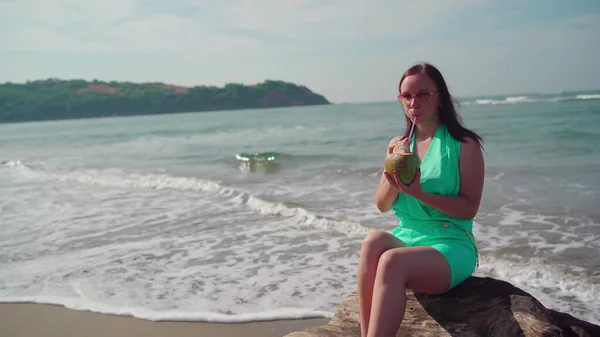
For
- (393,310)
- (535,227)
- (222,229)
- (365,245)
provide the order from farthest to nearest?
(222,229)
(535,227)
(365,245)
(393,310)

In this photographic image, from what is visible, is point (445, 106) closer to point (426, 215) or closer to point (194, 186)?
point (426, 215)

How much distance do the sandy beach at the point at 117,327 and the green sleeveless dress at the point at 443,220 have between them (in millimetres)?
2121

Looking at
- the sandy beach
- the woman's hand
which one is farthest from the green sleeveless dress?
the sandy beach

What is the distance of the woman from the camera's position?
3.00 m

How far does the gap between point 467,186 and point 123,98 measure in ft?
384

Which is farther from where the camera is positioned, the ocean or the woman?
the ocean

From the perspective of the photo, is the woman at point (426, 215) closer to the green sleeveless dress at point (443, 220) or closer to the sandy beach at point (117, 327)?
the green sleeveless dress at point (443, 220)

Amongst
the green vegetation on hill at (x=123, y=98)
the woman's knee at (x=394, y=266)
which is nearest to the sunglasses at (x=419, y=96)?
the woman's knee at (x=394, y=266)

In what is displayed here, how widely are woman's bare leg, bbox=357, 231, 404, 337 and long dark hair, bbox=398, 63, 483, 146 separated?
0.80 metres

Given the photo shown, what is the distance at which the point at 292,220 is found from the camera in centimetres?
973

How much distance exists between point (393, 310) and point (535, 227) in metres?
6.05

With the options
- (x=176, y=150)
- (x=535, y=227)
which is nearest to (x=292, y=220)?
(x=535, y=227)

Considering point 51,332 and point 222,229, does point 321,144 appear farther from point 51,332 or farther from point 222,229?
point 51,332

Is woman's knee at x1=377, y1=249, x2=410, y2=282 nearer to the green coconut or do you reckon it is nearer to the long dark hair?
the green coconut
